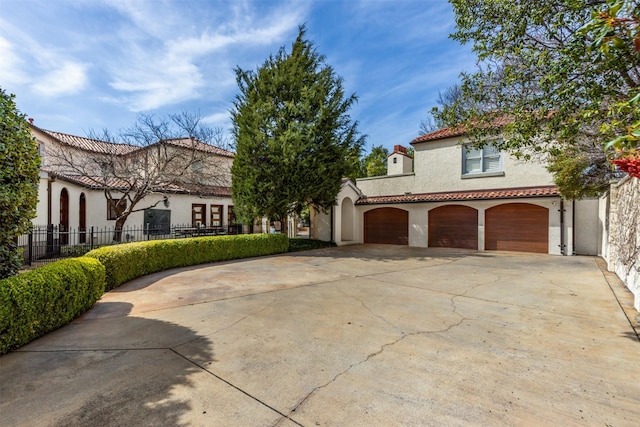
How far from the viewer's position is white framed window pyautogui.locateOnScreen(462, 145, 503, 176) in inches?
620

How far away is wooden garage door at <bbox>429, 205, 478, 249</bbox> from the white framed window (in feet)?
7.55

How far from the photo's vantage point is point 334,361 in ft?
11.4

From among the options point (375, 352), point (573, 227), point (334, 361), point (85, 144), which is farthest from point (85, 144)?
point (573, 227)

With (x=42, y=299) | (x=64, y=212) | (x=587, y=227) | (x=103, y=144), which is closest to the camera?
(x=42, y=299)

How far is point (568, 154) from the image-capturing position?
926 centimetres

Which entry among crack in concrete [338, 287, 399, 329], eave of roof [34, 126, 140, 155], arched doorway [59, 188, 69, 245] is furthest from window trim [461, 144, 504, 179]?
arched doorway [59, 188, 69, 245]

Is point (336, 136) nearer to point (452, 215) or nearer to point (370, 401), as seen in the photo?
point (452, 215)

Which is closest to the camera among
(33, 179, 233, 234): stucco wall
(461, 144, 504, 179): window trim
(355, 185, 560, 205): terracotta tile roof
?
(33, 179, 233, 234): stucco wall

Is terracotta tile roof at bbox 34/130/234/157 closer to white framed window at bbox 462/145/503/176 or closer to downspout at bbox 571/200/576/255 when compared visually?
white framed window at bbox 462/145/503/176

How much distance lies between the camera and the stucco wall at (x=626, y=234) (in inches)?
240

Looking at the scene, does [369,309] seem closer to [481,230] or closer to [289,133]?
[289,133]

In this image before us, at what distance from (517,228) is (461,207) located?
2785 millimetres

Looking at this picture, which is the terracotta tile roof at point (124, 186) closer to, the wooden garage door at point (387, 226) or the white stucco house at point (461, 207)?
the white stucco house at point (461, 207)

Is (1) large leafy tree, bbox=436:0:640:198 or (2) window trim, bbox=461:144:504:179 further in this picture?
(2) window trim, bbox=461:144:504:179
